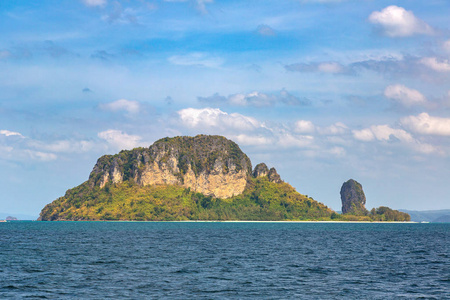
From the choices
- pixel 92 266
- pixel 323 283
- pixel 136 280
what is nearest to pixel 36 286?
pixel 136 280

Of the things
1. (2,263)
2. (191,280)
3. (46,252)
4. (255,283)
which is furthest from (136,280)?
(46,252)

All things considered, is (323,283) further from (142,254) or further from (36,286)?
(142,254)

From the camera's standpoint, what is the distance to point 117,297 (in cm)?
5384

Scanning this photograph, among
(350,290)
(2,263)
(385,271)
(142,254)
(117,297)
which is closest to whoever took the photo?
(117,297)

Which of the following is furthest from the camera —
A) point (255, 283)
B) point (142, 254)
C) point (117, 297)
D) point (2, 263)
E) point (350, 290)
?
point (142, 254)

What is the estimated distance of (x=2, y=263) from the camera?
272ft

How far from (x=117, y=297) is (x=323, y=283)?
27447 millimetres

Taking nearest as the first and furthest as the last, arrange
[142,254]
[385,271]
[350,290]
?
[350,290] → [385,271] → [142,254]

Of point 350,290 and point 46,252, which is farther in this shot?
point 46,252

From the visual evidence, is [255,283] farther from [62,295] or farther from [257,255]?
[257,255]

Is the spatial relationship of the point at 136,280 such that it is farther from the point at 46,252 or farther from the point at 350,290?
the point at 46,252

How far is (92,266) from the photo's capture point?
7981 cm

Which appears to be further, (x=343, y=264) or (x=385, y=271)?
(x=343, y=264)

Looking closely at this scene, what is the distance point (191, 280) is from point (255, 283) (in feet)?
29.0
